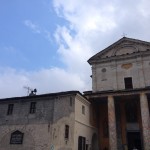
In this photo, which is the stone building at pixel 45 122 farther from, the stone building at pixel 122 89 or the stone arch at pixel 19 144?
the stone building at pixel 122 89

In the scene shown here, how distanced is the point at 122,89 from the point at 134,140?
6.72 metres

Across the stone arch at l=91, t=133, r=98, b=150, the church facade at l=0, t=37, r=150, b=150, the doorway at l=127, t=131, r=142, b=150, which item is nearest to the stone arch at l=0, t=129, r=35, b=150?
the church facade at l=0, t=37, r=150, b=150

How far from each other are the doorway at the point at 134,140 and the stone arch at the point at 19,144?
12.8 meters

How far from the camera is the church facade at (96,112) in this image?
70.1 feet

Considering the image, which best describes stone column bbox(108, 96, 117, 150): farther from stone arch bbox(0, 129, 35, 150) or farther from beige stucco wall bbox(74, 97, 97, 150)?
stone arch bbox(0, 129, 35, 150)

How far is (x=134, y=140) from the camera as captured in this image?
89.0ft

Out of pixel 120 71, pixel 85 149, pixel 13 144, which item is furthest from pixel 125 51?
pixel 13 144

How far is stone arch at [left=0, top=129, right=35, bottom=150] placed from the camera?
21344 millimetres

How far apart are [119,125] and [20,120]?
1292 centimetres

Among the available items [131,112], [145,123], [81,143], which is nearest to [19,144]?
[81,143]

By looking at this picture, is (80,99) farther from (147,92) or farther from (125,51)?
(125,51)

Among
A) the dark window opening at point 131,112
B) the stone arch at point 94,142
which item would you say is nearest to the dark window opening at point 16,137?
the stone arch at point 94,142

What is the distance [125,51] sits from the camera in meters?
29.8

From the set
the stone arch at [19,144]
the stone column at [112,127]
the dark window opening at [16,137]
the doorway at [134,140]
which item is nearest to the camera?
the stone arch at [19,144]
